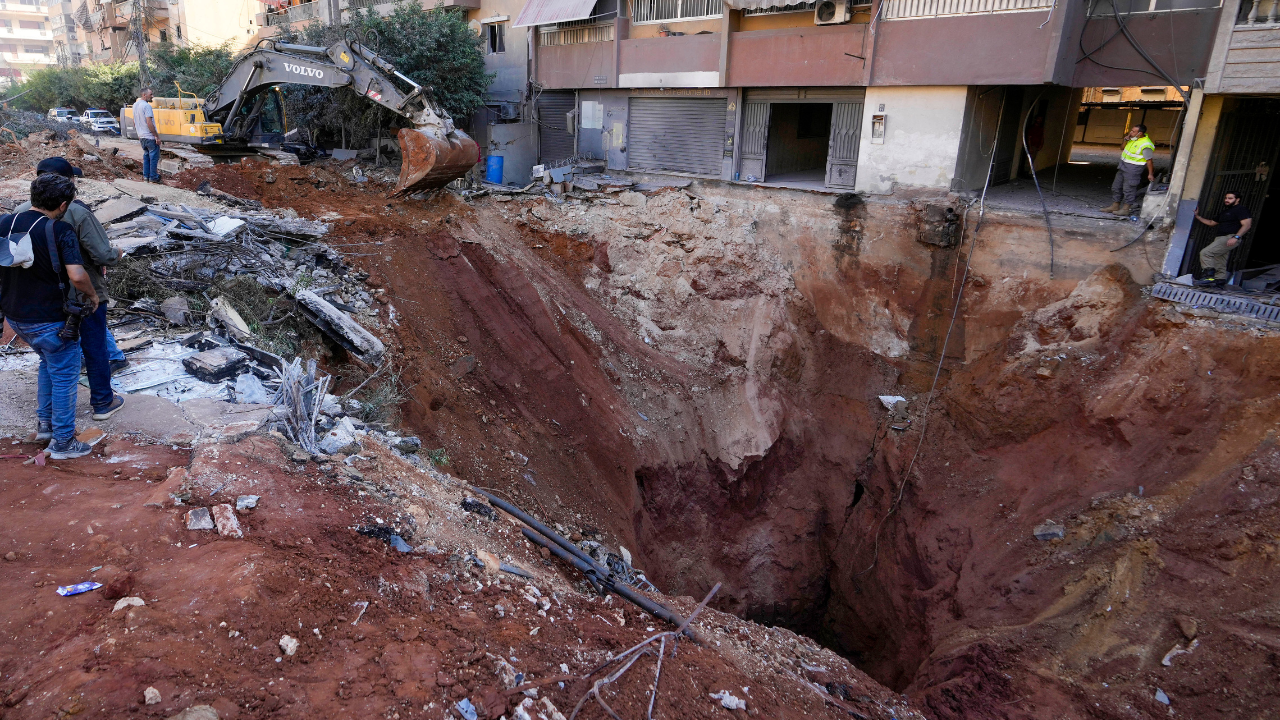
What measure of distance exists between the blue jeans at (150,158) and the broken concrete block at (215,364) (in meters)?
8.56

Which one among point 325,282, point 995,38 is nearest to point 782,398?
point 995,38

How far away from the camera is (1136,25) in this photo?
33.6 ft

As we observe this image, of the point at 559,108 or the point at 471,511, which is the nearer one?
the point at 471,511

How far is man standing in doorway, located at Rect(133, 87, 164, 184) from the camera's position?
12.6 m

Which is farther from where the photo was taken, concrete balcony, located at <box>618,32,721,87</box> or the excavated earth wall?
concrete balcony, located at <box>618,32,721,87</box>

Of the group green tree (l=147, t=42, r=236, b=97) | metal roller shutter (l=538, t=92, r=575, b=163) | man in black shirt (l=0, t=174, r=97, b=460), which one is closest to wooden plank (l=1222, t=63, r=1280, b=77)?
man in black shirt (l=0, t=174, r=97, b=460)

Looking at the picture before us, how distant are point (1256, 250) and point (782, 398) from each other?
7488 millimetres

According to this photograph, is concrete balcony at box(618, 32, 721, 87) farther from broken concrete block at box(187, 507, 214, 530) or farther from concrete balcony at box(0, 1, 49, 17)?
concrete balcony at box(0, 1, 49, 17)

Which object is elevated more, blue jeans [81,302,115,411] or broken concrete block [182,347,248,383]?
blue jeans [81,302,115,411]

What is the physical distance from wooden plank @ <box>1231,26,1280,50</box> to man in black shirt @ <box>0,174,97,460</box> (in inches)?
471

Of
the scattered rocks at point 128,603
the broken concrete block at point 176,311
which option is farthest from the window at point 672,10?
the scattered rocks at point 128,603

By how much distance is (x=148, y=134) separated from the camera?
42.2ft

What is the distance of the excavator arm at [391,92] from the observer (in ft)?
38.9

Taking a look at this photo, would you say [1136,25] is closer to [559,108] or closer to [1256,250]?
[1256,250]
